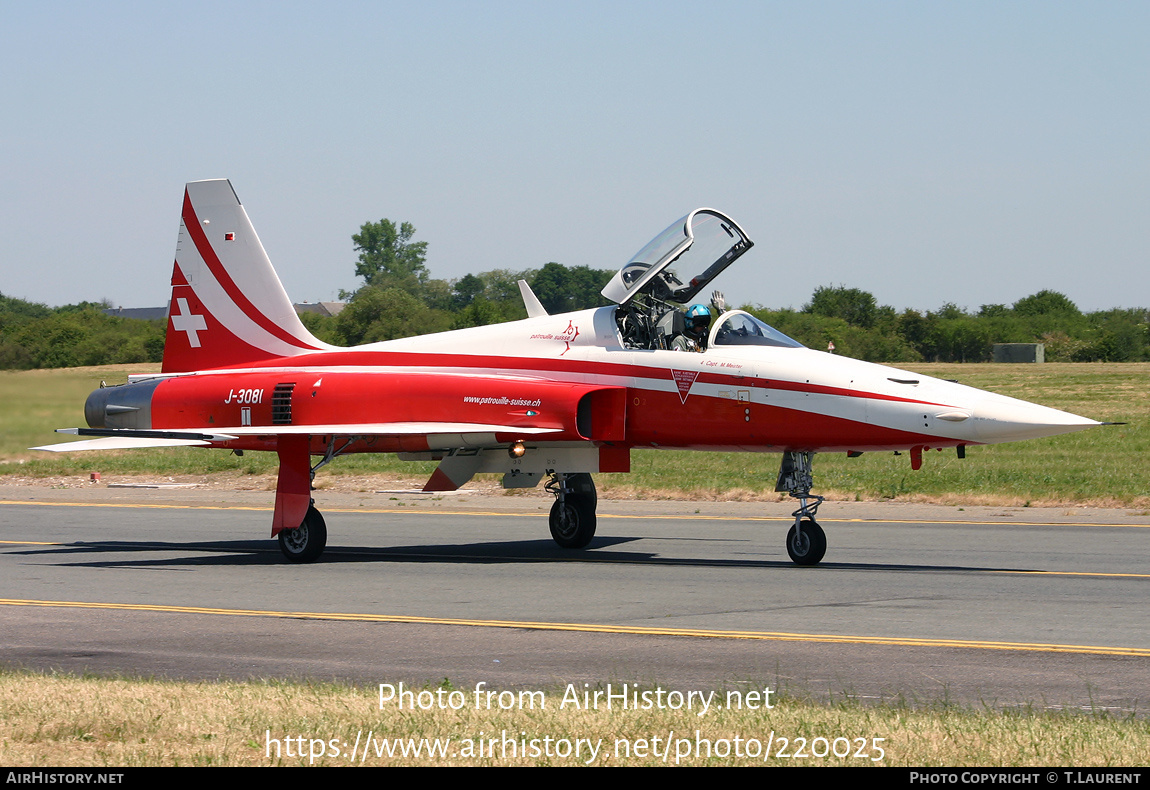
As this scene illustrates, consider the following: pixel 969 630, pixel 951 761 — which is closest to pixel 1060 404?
pixel 969 630

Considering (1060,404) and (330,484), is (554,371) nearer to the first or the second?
(330,484)

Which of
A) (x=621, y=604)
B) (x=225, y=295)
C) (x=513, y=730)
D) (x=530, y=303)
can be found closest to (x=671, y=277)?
(x=530, y=303)

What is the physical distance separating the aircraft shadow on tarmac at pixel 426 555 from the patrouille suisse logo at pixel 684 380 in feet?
6.76

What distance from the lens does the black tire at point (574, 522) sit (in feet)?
57.4

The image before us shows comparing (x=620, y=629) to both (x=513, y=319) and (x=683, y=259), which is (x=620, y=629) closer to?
(x=683, y=259)

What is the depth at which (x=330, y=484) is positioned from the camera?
28.8m

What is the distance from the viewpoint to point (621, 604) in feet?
41.0

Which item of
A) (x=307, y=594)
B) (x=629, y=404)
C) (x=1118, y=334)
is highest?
(x=1118, y=334)

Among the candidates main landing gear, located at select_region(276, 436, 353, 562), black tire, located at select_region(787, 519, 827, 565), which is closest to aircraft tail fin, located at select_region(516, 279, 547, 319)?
main landing gear, located at select_region(276, 436, 353, 562)

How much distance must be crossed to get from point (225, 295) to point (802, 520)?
913cm

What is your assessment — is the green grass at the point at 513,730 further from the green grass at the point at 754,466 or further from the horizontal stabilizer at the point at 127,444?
the green grass at the point at 754,466

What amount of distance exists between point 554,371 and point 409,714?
9.31 m

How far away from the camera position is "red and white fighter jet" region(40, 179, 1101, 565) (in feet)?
48.1

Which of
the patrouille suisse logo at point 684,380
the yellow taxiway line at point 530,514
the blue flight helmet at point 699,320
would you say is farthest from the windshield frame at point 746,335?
the yellow taxiway line at point 530,514
